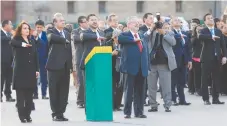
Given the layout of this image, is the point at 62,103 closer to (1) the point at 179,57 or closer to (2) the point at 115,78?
(2) the point at 115,78

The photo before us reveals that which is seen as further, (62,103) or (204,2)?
(204,2)

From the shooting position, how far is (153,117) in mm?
13383

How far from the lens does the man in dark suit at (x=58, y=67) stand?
12.7 metres

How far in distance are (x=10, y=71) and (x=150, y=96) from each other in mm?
4816

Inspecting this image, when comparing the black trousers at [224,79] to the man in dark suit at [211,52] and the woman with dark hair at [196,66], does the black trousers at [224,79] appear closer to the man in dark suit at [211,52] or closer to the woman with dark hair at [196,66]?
the woman with dark hair at [196,66]

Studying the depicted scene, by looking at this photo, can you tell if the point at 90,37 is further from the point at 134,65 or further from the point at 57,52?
the point at 134,65

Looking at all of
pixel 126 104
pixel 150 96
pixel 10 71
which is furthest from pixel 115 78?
pixel 10 71

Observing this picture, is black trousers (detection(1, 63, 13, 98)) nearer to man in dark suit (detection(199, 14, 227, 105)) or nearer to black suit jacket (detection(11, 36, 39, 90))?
black suit jacket (detection(11, 36, 39, 90))

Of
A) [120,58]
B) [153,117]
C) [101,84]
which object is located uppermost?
[120,58]

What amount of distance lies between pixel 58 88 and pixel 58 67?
46 centimetres

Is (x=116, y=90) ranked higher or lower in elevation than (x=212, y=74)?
lower

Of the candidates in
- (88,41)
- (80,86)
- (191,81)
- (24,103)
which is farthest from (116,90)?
(191,81)

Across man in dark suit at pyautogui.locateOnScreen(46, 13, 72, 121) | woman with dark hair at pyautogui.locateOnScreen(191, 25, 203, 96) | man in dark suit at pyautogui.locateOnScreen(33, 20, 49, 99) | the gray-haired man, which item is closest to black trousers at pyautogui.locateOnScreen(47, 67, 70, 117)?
man in dark suit at pyautogui.locateOnScreen(46, 13, 72, 121)

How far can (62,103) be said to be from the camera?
1284 cm
